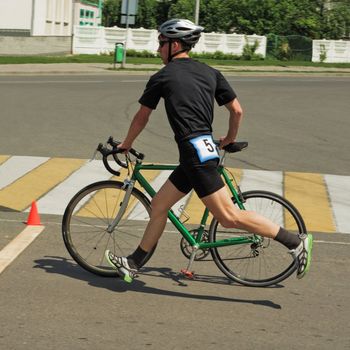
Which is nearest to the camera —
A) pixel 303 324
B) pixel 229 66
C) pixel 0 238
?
pixel 303 324

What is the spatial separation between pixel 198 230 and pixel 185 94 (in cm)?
117

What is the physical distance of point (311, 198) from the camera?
1041 centimetres

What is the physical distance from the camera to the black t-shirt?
5.96m

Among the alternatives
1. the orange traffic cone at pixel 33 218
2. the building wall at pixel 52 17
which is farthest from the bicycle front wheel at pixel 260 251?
the building wall at pixel 52 17

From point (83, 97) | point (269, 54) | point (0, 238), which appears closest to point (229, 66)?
point (269, 54)

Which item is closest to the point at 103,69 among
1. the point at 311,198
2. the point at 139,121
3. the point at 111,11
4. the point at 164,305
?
the point at 311,198

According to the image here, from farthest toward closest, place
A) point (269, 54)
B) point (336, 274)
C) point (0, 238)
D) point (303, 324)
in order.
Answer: point (269, 54)
point (0, 238)
point (336, 274)
point (303, 324)

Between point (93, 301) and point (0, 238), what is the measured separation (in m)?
2.11

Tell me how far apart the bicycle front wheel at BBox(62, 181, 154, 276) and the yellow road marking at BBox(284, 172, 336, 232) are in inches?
98.1

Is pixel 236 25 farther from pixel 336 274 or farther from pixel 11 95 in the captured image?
pixel 336 274

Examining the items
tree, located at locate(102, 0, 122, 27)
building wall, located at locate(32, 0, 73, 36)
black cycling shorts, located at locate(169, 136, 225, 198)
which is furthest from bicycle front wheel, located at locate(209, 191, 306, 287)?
tree, located at locate(102, 0, 122, 27)

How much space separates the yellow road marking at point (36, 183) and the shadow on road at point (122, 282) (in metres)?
2.35

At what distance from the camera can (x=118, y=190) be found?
21.9ft

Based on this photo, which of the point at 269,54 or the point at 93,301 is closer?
the point at 93,301
